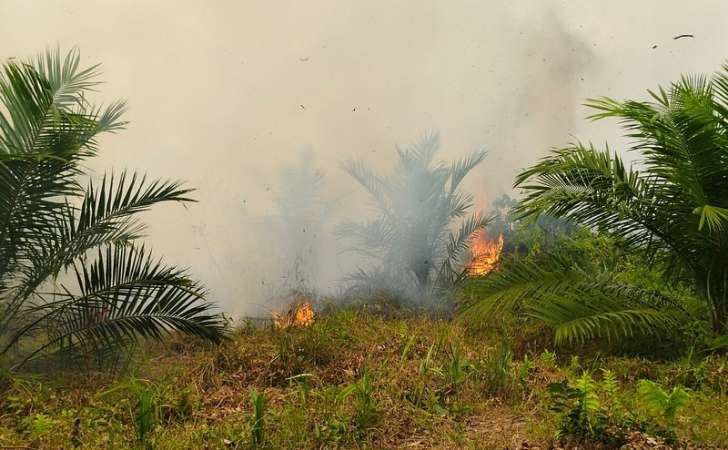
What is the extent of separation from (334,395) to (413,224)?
4.68 m

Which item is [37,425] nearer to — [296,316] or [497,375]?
[497,375]

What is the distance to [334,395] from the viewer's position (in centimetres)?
478

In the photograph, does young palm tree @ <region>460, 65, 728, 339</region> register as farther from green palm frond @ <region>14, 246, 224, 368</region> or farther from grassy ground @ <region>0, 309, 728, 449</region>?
green palm frond @ <region>14, 246, 224, 368</region>

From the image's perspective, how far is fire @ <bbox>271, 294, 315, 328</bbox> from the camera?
6984mm

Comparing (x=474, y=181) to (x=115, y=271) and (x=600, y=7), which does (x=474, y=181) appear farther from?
(x=115, y=271)

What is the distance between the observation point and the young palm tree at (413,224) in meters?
9.19

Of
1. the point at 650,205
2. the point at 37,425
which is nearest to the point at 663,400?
the point at 650,205

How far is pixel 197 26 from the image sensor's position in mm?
9109

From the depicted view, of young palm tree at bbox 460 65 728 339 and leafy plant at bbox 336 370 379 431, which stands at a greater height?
young palm tree at bbox 460 65 728 339

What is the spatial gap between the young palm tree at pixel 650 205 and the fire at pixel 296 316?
1.61m

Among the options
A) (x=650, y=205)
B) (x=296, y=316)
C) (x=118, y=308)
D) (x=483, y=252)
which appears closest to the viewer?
(x=118, y=308)

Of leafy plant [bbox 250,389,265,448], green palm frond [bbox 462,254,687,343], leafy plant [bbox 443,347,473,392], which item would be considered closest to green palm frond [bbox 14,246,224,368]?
leafy plant [bbox 250,389,265,448]

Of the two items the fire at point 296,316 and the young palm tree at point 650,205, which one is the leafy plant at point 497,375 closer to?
the young palm tree at point 650,205

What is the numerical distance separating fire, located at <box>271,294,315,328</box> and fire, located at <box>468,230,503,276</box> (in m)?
2.02
